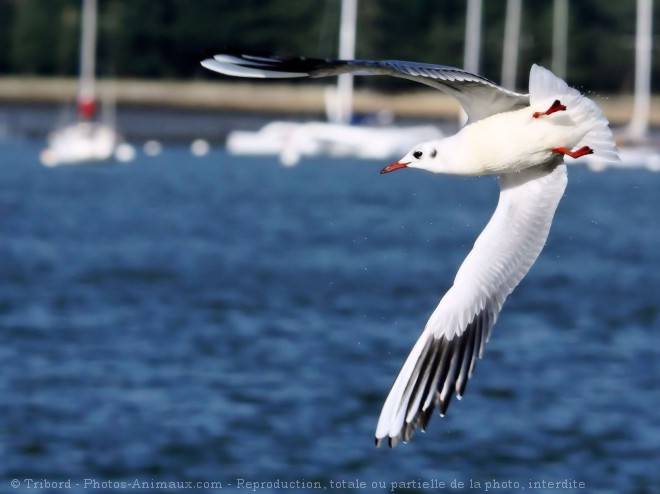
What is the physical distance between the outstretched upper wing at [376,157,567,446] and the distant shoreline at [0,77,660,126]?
218 feet

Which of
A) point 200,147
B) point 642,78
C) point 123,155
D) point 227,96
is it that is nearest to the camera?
point 642,78

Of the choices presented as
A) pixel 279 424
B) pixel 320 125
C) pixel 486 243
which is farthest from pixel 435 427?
pixel 320 125

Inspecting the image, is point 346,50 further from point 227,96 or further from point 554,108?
point 554,108

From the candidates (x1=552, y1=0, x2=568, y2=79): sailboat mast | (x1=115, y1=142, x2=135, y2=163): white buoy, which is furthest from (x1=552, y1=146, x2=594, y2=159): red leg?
(x1=552, y1=0, x2=568, y2=79): sailboat mast

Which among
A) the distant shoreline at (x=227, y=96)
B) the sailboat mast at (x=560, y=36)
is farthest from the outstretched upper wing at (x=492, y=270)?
the distant shoreline at (x=227, y=96)

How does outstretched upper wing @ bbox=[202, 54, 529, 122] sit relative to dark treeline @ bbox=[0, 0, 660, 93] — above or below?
below

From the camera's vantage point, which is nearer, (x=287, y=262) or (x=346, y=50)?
(x=287, y=262)

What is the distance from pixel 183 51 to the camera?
267 ft

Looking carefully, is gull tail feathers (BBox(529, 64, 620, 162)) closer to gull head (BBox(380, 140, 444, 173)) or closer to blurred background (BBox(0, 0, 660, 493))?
gull head (BBox(380, 140, 444, 173))

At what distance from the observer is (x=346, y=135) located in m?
63.4

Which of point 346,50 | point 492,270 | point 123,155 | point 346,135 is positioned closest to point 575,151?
point 492,270

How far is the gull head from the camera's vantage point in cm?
914

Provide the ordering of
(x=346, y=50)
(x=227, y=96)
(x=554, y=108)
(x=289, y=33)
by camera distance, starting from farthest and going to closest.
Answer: (x=289, y=33)
(x=227, y=96)
(x=346, y=50)
(x=554, y=108)

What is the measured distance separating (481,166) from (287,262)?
27008 millimetres
